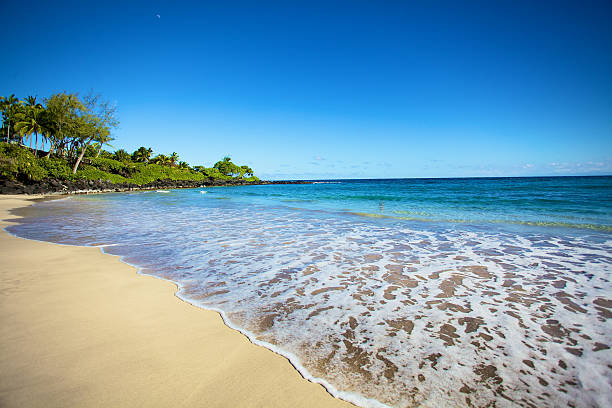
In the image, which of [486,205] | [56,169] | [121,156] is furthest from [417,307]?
[121,156]

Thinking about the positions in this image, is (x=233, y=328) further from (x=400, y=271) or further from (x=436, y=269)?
(x=436, y=269)

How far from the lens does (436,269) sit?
523 cm

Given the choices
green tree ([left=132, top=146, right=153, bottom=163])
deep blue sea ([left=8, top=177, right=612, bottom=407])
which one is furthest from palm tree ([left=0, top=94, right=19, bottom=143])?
deep blue sea ([left=8, top=177, right=612, bottom=407])

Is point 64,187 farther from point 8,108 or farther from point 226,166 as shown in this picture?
point 226,166

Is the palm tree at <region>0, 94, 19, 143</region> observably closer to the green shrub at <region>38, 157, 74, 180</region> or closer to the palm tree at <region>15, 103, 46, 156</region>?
the palm tree at <region>15, 103, 46, 156</region>

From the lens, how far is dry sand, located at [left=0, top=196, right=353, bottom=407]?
6.56 feet

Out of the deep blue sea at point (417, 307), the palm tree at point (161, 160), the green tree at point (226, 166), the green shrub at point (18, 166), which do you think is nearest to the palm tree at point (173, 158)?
the palm tree at point (161, 160)

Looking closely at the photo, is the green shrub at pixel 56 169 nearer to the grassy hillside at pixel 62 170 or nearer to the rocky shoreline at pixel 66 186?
the grassy hillside at pixel 62 170

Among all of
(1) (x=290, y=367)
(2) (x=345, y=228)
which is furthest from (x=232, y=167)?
(1) (x=290, y=367)

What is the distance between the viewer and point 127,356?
Result: 2.47m

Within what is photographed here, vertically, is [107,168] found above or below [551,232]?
above

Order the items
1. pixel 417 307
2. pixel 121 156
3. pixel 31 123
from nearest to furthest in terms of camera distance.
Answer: pixel 417 307 < pixel 31 123 < pixel 121 156

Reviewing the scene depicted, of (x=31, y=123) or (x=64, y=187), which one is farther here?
(x=31, y=123)

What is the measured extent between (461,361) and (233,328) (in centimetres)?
234
